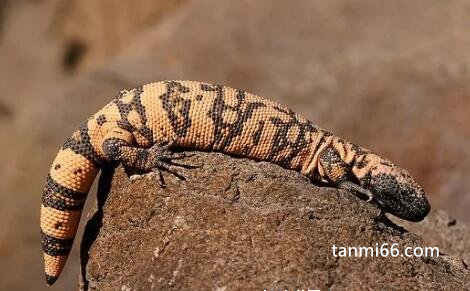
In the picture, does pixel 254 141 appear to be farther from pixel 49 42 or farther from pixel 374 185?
pixel 49 42

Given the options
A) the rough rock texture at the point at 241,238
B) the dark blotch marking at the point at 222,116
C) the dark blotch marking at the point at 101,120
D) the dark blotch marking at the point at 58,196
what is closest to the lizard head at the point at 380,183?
the rough rock texture at the point at 241,238

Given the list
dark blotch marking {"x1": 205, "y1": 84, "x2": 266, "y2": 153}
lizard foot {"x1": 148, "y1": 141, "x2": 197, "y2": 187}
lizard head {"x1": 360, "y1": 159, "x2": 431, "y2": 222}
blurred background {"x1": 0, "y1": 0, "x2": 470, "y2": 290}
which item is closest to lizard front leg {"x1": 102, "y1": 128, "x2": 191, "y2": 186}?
lizard foot {"x1": 148, "y1": 141, "x2": 197, "y2": 187}

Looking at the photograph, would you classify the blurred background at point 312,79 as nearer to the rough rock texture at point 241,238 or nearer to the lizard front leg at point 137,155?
the lizard front leg at point 137,155

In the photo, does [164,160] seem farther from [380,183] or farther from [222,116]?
[380,183]

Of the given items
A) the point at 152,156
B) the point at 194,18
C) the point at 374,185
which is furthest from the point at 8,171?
the point at 374,185

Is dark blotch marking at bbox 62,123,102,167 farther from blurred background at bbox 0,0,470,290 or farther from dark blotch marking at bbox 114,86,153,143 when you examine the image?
blurred background at bbox 0,0,470,290

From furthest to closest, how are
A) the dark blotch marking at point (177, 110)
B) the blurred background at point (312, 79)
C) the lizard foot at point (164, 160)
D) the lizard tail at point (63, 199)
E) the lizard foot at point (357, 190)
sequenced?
the blurred background at point (312, 79) → the lizard foot at point (357, 190) → the dark blotch marking at point (177, 110) → the lizard tail at point (63, 199) → the lizard foot at point (164, 160)
